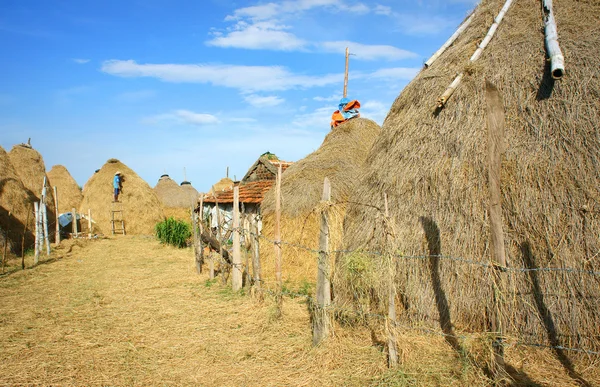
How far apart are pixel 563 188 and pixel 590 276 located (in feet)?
3.80

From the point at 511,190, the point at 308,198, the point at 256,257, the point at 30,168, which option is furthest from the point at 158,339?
the point at 30,168

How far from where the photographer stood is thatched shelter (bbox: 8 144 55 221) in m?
22.0

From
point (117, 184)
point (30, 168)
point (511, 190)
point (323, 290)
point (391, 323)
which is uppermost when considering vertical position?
point (30, 168)

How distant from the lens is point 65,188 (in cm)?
2825

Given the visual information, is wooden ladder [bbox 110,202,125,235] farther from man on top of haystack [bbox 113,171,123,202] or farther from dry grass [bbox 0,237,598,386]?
dry grass [bbox 0,237,598,386]

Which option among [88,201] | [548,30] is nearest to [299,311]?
[548,30]

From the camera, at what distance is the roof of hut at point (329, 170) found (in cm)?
1293

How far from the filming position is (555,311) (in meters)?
5.22

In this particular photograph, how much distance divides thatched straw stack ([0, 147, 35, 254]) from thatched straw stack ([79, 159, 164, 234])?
6.45m

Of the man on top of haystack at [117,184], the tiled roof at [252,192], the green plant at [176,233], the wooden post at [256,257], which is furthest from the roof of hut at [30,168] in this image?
the wooden post at [256,257]

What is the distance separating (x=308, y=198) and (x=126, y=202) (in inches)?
676

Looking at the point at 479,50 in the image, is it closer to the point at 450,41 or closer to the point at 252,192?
the point at 450,41

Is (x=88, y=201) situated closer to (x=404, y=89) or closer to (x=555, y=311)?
(x=404, y=89)

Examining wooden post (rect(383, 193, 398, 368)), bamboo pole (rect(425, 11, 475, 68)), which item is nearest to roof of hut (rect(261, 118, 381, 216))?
bamboo pole (rect(425, 11, 475, 68))
